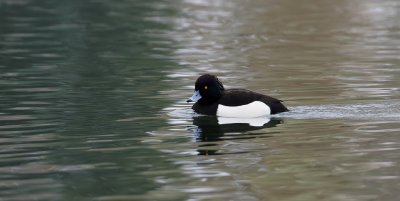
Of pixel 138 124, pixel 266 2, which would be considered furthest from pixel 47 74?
pixel 266 2

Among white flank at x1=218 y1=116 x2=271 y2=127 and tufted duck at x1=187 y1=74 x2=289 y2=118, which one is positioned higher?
tufted duck at x1=187 y1=74 x2=289 y2=118

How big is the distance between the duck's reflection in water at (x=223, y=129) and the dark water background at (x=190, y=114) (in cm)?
3

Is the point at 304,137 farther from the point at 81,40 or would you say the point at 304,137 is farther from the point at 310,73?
the point at 81,40

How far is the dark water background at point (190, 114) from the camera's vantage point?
440 inches

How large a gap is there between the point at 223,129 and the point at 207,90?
1279 mm

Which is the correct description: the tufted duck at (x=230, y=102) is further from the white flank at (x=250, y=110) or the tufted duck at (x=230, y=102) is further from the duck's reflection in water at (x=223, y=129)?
the duck's reflection in water at (x=223, y=129)

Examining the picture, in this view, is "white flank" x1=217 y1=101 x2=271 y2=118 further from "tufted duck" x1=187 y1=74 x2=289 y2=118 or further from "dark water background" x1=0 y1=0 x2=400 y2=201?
"dark water background" x1=0 y1=0 x2=400 y2=201

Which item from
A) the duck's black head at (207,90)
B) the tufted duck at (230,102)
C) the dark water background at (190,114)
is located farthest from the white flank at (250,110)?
the duck's black head at (207,90)

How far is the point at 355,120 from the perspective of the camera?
48.8 ft

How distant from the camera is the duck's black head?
15805 mm

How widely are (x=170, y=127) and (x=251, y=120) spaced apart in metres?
1.29

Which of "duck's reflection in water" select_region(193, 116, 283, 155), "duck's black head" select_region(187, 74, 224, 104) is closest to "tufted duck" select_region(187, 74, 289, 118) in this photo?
"duck's black head" select_region(187, 74, 224, 104)

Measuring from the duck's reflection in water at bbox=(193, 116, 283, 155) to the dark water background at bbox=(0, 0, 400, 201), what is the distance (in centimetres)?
3

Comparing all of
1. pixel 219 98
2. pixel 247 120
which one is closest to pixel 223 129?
pixel 247 120
